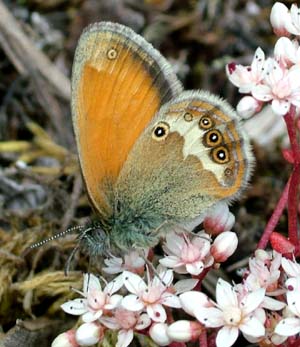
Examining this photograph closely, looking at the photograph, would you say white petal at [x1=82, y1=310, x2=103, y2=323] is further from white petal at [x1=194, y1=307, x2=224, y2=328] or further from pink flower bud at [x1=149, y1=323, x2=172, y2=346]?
white petal at [x1=194, y1=307, x2=224, y2=328]

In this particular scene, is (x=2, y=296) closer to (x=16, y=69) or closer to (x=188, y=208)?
(x=188, y=208)

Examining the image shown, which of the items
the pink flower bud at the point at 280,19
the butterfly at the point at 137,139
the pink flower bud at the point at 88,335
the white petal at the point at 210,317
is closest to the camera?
the white petal at the point at 210,317

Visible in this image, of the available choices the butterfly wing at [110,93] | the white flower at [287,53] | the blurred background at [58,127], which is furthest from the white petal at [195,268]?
the white flower at [287,53]

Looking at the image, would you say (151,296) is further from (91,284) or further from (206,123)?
(206,123)

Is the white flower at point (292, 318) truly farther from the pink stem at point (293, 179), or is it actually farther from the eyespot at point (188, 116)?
the eyespot at point (188, 116)

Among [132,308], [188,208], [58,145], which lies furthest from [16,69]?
[132,308]
